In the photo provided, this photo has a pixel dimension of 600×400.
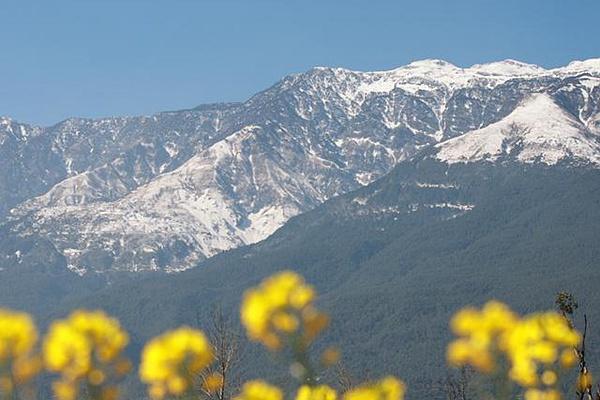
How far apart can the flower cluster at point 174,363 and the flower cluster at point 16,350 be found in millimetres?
517

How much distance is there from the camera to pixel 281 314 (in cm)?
467

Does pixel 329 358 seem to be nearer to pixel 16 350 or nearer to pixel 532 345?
pixel 532 345

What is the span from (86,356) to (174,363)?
1.32 feet

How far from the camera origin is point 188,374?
4.74m

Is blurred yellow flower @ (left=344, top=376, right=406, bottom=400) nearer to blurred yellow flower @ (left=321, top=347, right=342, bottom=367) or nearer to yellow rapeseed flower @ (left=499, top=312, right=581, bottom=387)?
blurred yellow flower @ (left=321, top=347, right=342, bottom=367)

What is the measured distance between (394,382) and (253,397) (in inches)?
42.7

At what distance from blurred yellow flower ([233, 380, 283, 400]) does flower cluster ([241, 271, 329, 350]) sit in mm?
383

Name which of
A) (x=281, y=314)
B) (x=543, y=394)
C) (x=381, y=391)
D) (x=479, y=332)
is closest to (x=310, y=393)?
(x=381, y=391)

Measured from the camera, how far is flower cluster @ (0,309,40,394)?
14.6 feet

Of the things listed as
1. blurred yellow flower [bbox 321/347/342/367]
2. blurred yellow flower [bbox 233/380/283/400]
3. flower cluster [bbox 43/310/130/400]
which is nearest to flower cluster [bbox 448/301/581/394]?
blurred yellow flower [bbox 321/347/342/367]

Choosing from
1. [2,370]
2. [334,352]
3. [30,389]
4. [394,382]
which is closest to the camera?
[2,370]

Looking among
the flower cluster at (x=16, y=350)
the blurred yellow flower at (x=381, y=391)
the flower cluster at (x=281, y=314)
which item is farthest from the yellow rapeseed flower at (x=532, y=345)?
the flower cluster at (x=16, y=350)

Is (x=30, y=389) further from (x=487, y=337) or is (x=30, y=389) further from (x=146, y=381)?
(x=487, y=337)

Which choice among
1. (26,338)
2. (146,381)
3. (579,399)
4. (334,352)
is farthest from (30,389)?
(579,399)
